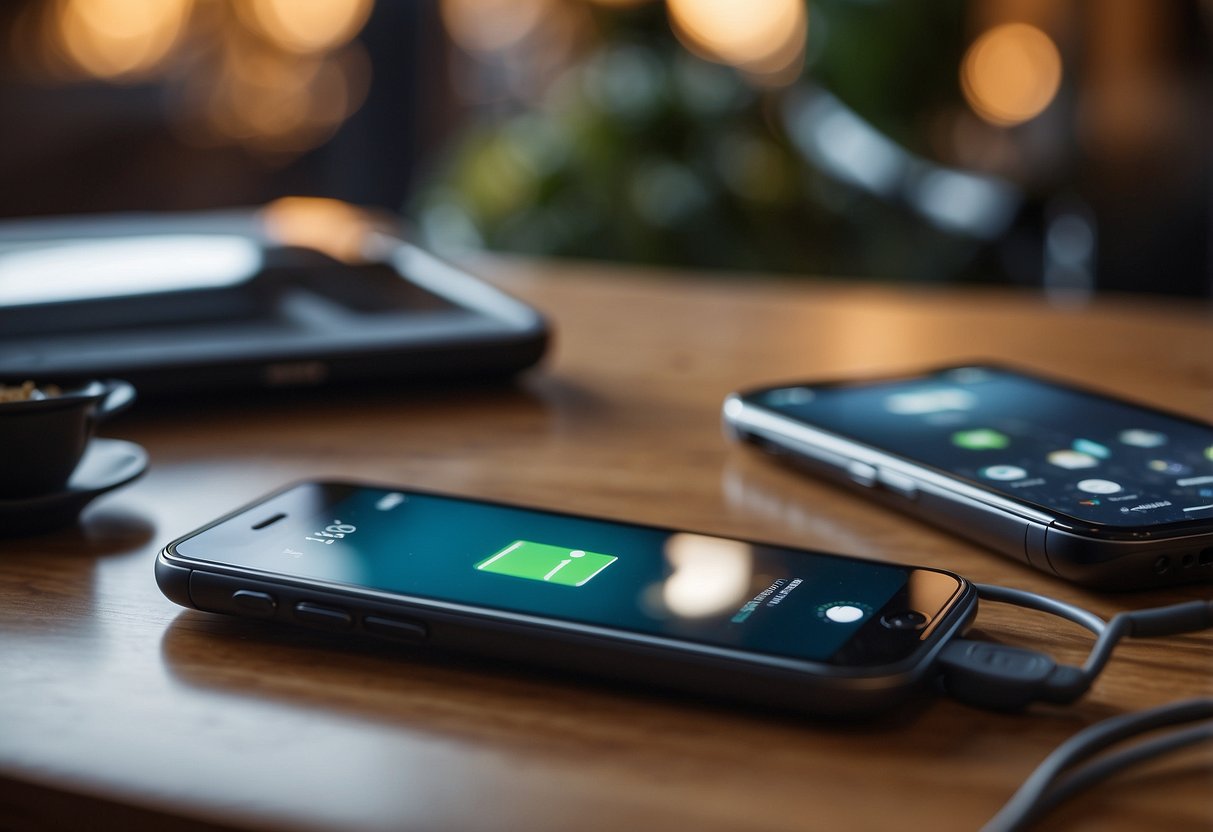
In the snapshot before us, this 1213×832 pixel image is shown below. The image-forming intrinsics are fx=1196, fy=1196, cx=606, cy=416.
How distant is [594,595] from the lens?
388mm

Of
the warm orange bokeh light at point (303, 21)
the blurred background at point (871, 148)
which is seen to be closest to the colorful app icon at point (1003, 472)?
the blurred background at point (871, 148)

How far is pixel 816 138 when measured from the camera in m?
2.35

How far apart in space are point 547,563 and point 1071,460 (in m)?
0.25

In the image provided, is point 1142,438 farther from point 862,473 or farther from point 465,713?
point 465,713

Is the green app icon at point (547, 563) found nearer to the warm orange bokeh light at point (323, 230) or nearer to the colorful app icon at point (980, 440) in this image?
the colorful app icon at point (980, 440)

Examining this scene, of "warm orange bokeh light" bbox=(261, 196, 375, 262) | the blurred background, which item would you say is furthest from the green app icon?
the blurred background

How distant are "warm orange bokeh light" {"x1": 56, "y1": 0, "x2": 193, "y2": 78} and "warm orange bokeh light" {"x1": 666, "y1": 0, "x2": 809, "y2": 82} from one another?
77.5 inches

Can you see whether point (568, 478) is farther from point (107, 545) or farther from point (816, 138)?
point (816, 138)

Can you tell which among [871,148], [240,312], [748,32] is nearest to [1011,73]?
[748,32]

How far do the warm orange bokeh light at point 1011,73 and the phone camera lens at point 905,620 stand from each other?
2359 millimetres

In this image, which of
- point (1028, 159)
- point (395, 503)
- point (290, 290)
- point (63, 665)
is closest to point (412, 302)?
point (290, 290)

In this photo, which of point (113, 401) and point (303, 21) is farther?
point (303, 21)

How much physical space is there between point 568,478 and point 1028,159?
2.32 m

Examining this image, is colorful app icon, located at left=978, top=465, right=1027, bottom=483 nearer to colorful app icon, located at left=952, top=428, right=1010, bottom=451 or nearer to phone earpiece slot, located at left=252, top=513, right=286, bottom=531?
colorful app icon, located at left=952, top=428, right=1010, bottom=451
